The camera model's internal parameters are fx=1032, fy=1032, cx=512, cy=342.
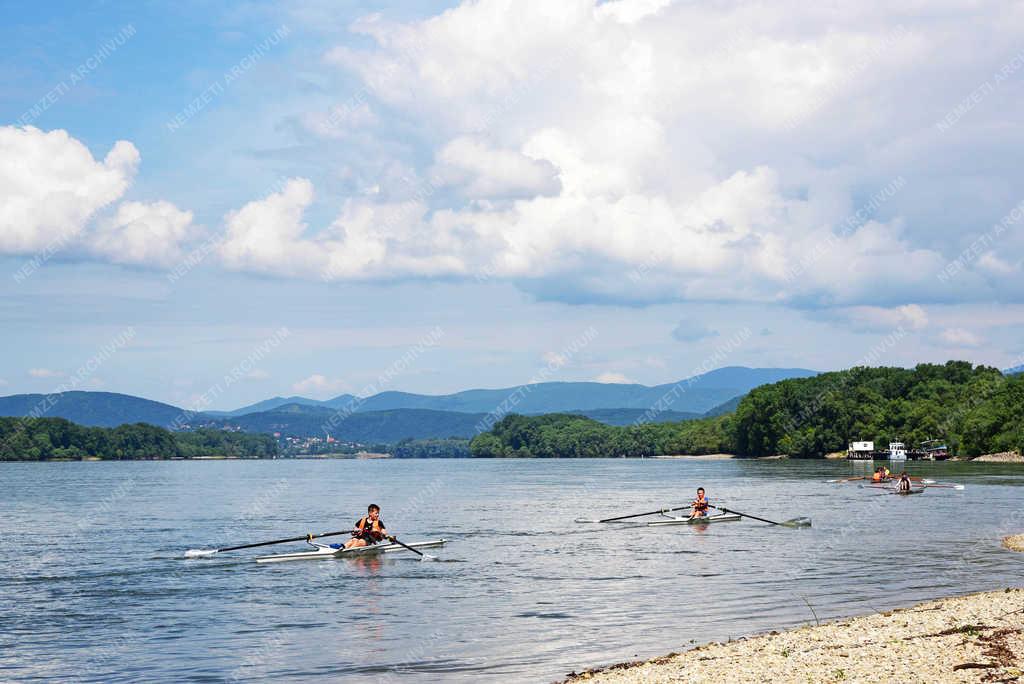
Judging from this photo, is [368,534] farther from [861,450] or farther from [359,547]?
[861,450]

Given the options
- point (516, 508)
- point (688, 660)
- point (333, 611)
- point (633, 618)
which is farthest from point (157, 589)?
point (516, 508)

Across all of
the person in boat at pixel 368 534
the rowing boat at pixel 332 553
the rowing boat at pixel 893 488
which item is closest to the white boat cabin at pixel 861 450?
the rowing boat at pixel 893 488

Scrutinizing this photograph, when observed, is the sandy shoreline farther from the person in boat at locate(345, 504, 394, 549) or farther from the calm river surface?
the person in boat at locate(345, 504, 394, 549)

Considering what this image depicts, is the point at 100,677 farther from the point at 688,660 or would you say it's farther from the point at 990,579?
the point at 990,579

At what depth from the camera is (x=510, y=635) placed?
965 inches

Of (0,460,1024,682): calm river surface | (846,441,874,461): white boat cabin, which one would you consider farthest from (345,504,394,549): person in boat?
(846,441,874,461): white boat cabin

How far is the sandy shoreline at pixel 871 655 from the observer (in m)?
16.5

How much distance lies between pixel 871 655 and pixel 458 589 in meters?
17.3

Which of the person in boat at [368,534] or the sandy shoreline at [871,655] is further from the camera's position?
A: the person in boat at [368,534]

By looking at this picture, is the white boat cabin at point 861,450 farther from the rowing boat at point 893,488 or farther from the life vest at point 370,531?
the life vest at point 370,531

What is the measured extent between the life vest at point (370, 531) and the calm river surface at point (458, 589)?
1.39 m

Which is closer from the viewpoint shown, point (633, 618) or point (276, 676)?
point (276, 676)

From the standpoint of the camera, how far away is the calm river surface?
2253 centimetres

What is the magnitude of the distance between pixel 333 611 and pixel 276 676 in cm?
844
